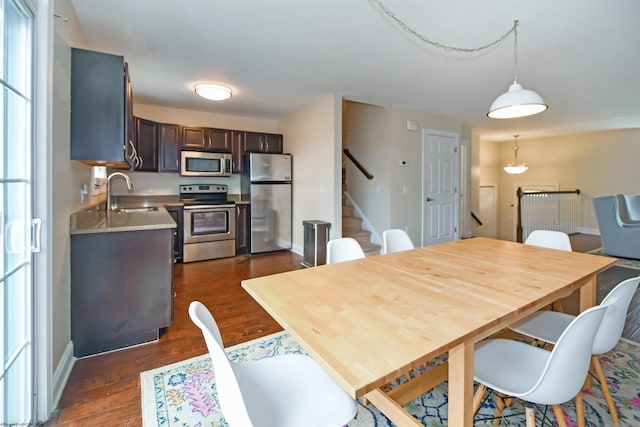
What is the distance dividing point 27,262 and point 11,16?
1.09 meters

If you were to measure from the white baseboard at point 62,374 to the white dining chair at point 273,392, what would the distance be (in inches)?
49.0

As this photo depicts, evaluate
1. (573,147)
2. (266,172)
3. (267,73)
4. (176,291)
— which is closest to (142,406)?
(176,291)

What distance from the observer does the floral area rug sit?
1.50 meters

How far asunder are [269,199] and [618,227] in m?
5.74

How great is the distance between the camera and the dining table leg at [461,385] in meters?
1.02

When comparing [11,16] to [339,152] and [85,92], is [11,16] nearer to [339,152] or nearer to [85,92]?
[85,92]

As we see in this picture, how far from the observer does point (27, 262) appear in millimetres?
1413

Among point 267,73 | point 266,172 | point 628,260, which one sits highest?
point 267,73

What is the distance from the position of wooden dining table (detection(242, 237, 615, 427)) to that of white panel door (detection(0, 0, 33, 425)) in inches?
39.7

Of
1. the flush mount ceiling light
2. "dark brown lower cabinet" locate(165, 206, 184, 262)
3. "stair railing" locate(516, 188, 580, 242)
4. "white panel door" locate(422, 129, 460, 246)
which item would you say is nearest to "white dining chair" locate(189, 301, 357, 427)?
the flush mount ceiling light

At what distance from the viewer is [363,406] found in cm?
161

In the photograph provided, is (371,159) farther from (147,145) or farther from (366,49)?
(147,145)

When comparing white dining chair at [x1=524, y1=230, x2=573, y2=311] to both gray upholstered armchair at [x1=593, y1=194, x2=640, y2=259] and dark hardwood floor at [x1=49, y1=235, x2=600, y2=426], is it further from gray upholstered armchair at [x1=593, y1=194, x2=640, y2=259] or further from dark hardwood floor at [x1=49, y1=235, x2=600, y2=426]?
gray upholstered armchair at [x1=593, y1=194, x2=640, y2=259]

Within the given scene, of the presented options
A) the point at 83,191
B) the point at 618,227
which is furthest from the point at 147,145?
the point at 618,227
